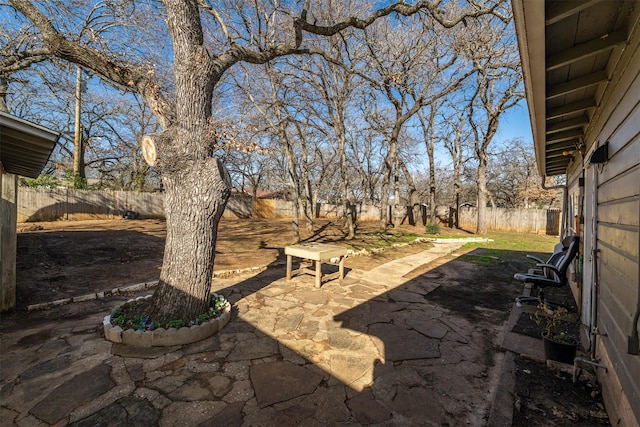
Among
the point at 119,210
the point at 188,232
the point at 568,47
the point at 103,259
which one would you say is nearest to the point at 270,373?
the point at 188,232

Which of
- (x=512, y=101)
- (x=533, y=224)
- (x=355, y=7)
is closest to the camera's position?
(x=355, y=7)

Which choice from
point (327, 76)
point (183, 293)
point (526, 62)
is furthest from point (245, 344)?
point (327, 76)

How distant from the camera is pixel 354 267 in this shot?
6.79 meters

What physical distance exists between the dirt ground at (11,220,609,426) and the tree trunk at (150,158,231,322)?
1.79 meters

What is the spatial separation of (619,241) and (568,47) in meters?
1.50

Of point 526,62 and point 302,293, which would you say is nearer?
point 526,62

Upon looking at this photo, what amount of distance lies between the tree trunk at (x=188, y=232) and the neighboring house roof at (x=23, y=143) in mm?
1738

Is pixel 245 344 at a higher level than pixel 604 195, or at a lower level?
lower

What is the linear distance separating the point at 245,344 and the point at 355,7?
11088 mm

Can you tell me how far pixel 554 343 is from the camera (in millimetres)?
2725

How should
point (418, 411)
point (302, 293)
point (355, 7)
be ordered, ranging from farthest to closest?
1. point (355, 7)
2. point (302, 293)
3. point (418, 411)

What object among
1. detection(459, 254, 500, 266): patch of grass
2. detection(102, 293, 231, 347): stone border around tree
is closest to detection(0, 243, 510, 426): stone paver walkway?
detection(102, 293, 231, 347): stone border around tree

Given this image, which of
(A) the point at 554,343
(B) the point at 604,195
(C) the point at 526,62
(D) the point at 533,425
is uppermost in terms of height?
(C) the point at 526,62

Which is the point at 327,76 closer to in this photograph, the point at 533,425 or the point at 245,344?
the point at 245,344
